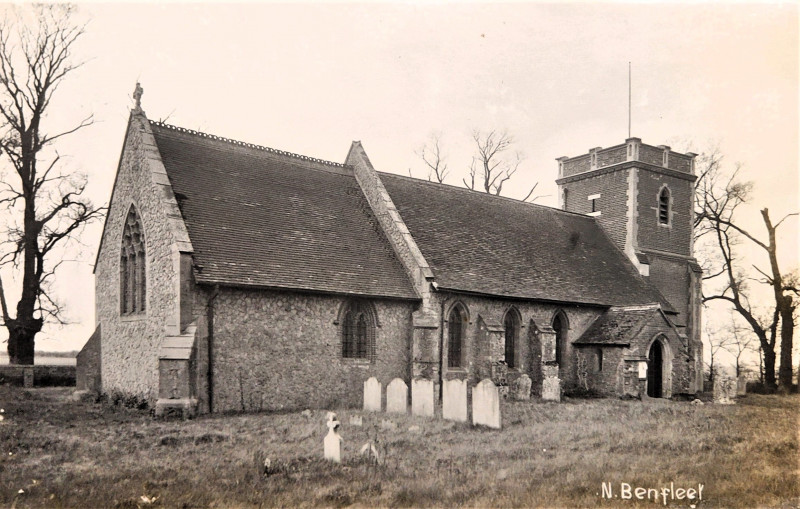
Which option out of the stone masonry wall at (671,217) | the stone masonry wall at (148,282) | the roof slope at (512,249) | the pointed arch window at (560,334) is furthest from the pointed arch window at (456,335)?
the stone masonry wall at (671,217)

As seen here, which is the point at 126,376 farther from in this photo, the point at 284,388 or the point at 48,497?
the point at 48,497

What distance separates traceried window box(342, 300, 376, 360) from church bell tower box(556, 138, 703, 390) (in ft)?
52.6

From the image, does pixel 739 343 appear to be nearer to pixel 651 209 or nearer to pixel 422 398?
pixel 651 209

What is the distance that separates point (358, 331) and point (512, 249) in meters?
8.89

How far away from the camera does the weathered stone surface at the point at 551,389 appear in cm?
2330

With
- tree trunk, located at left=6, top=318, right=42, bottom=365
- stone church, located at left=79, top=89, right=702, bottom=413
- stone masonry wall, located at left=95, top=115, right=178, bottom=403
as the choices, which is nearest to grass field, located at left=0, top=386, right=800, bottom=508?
stone masonry wall, located at left=95, top=115, right=178, bottom=403

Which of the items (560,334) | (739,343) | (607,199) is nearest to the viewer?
(560,334)

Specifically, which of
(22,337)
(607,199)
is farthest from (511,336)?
(22,337)

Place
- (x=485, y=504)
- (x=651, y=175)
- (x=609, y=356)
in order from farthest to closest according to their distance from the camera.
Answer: (x=651, y=175), (x=609, y=356), (x=485, y=504)

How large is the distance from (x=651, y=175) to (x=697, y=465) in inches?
932

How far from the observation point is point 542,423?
1684cm

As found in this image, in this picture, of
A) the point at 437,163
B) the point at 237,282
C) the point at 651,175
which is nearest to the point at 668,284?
the point at 651,175

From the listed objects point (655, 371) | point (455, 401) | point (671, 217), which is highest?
point (671, 217)

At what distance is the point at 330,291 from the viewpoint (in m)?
20.1
